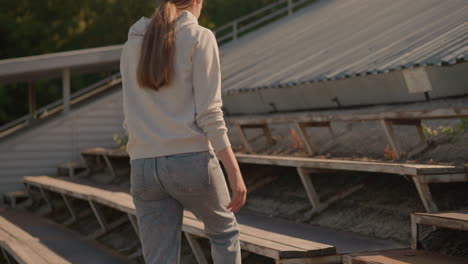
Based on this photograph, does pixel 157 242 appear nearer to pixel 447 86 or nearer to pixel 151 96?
pixel 151 96

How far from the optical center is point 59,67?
10680 millimetres

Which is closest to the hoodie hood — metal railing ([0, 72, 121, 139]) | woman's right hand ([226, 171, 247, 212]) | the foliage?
woman's right hand ([226, 171, 247, 212])

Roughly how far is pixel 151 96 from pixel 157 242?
1.96ft

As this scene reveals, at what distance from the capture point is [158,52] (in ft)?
8.25

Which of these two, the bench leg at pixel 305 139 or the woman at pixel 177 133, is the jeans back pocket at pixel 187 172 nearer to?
the woman at pixel 177 133

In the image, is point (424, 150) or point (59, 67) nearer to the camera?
point (424, 150)

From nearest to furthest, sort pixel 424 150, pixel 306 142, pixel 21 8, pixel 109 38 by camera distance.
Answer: pixel 424 150 < pixel 306 142 < pixel 21 8 < pixel 109 38

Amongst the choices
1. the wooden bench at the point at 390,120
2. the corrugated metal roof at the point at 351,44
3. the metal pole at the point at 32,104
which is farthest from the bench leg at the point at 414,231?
the metal pole at the point at 32,104

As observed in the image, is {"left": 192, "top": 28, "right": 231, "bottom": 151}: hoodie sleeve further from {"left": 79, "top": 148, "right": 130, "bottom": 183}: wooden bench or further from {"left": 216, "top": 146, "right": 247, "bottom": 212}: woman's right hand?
{"left": 79, "top": 148, "right": 130, "bottom": 183}: wooden bench

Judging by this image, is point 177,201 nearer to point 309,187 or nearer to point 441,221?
point 441,221

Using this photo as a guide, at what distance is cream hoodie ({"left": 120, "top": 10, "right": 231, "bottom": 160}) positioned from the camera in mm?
2520

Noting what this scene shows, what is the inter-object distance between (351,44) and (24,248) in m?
4.59

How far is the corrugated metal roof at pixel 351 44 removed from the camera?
631 cm

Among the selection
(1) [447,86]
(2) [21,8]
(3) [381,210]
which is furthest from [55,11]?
(3) [381,210]
